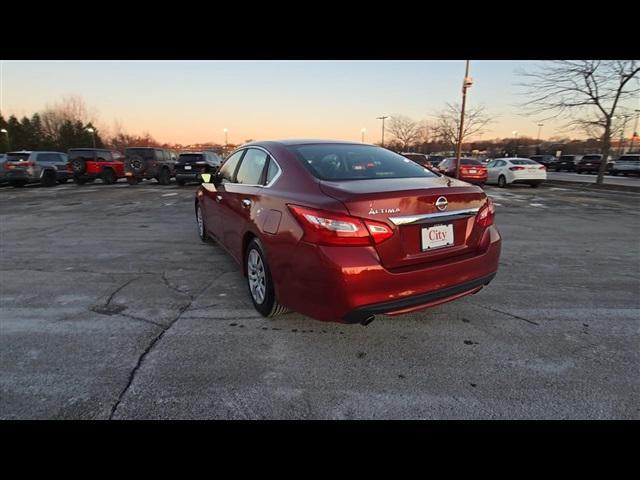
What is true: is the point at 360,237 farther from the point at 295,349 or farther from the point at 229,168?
the point at 229,168

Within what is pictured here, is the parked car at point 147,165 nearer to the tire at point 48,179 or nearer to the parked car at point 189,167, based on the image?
the parked car at point 189,167

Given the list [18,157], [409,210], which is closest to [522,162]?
[409,210]

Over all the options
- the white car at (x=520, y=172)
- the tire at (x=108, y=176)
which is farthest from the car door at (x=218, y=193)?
the tire at (x=108, y=176)

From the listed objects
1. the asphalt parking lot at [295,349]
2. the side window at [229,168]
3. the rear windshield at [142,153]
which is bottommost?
the asphalt parking lot at [295,349]

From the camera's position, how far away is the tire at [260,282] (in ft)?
10.2

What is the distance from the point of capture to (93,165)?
1880 cm

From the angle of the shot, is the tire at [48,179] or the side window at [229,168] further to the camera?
the tire at [48,179]

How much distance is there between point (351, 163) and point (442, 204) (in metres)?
0.97

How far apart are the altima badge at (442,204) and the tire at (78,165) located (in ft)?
67.5

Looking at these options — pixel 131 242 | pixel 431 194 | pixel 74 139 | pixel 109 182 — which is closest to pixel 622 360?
pixel 431 194

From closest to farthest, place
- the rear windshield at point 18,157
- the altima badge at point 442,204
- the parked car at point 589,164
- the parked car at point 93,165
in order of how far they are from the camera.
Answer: the altima badge at point 442,204, the rear windshield at point 18,157, the parked car at point 93,165, the parked car at point 589,164

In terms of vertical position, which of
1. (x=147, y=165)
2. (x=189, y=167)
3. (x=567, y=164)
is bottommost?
(x=567, y=164)

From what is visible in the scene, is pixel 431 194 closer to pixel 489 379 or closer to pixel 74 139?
pixel 489 379
